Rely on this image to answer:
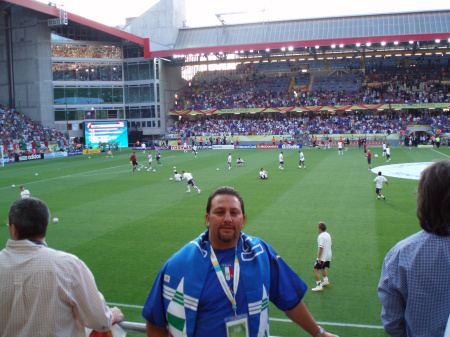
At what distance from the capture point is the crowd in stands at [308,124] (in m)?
56.3

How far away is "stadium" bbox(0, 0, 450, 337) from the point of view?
2308cm

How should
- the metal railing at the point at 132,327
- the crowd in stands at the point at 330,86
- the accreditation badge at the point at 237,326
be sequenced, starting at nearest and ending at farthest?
the accreditation badge at the point at 237,326, the metal railing at the point at 132,327, the crowd in stands at the point at 330,86

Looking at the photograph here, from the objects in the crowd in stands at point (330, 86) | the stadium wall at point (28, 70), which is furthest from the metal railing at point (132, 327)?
the crowd in stands at point (330, 86)

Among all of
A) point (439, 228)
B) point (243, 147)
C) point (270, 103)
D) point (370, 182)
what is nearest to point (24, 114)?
point (243, 147)

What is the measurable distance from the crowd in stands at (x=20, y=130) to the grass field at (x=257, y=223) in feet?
69.3

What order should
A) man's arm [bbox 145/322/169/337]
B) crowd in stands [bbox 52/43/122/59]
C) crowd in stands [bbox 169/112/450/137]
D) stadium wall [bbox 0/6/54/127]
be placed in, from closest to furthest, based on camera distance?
man's arm [bbox 145/322/169/337]
crowd in stands [bbox 169/112/450/137]
stadium wall [bbox 0/6/54/127]
crowd in stands [bbox 52/43/122/59]

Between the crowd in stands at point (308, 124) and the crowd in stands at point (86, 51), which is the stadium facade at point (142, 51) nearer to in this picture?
the crowd in stands at point (86, 51)

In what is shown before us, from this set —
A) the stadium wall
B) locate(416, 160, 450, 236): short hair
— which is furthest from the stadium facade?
locate(416, 160, 450, 236): short hair

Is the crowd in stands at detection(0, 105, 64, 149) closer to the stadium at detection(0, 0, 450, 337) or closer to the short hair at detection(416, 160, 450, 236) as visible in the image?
the stadium at detection(0, 0, 450, 337)

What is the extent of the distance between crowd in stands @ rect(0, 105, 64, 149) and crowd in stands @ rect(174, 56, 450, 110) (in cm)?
2174

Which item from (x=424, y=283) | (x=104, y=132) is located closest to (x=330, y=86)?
(x=104, y=132)

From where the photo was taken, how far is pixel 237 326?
9.43 ft

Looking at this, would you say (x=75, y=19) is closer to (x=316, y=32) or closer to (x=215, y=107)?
(x=215, y=107)

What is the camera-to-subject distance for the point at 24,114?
57.6 meters
